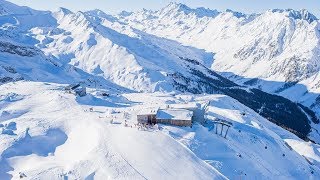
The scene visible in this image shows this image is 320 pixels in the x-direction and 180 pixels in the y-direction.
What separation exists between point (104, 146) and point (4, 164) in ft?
43.4

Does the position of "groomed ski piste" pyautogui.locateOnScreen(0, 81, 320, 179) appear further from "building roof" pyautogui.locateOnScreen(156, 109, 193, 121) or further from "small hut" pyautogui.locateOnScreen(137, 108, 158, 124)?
"building roof" pyautogui.locateOnScreen(156, 109, 193, 121)

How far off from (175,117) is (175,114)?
110 centimetres

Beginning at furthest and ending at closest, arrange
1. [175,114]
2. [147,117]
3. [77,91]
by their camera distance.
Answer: [77,91], [175,114], [147,117]

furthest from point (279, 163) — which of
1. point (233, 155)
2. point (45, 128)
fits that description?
point (45, 128)

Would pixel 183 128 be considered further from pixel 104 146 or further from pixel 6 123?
pixel 6 123

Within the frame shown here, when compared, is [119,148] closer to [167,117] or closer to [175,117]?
[167,117]

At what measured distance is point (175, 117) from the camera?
7281cm

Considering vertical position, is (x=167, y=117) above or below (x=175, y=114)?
below

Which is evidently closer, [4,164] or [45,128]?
[4,164]

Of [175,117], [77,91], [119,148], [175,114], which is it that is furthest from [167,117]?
[77,91]

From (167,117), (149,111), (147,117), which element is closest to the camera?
(147,117)

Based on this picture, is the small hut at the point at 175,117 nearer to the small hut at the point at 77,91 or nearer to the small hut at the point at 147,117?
the small hut at the point at 147,117

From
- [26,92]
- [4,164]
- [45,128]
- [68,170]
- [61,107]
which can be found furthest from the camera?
[26,92]

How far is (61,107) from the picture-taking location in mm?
85375
